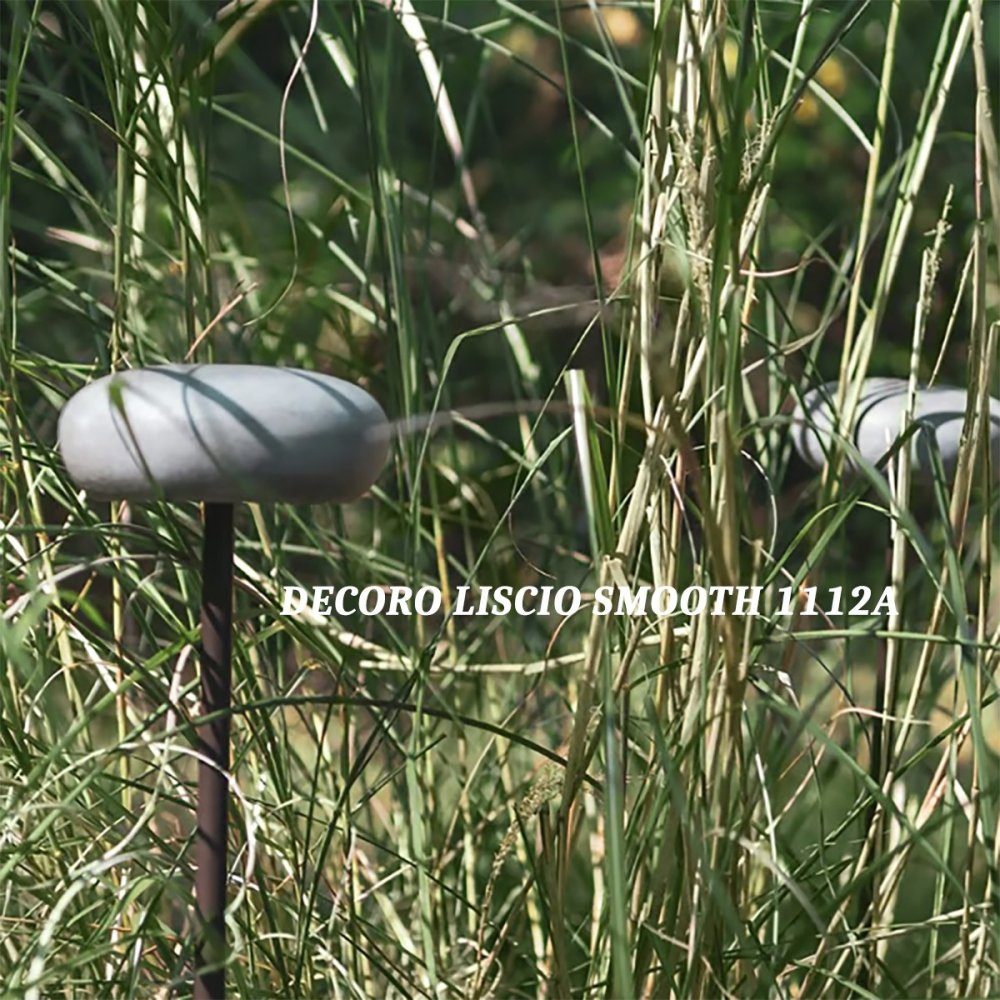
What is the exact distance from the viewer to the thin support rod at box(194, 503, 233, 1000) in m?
0.51

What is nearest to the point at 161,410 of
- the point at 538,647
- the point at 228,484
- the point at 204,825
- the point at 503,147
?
the point at 228,484

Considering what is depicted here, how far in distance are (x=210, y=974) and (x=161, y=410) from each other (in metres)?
0.18

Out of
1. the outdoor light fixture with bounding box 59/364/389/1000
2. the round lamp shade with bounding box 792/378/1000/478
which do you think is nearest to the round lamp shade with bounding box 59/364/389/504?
the outdoor light fixture with bounding box 59/364/389/1000

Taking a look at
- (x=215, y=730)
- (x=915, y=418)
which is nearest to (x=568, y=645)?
(x=915, y=418)

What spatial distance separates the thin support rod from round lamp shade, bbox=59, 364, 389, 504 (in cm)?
3

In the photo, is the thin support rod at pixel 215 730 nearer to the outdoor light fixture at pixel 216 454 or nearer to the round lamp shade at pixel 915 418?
the outdoor light fixture at pixel 216 454

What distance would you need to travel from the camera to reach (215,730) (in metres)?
0.52

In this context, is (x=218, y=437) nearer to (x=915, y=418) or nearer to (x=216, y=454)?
(x=216, y=454)

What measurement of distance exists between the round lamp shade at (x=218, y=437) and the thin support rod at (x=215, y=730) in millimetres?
27

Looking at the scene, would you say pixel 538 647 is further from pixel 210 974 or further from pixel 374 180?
pixel 210 974

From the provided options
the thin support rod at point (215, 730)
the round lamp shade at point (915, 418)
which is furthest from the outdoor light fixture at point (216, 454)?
the round lamp shade at point (915, 418)

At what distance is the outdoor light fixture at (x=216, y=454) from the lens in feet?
1.56

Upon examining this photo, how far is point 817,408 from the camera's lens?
2.45ft

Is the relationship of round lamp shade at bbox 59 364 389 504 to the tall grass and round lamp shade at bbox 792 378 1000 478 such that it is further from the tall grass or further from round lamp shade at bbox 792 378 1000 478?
round lamp shade at bbox 792 378 1000 478
